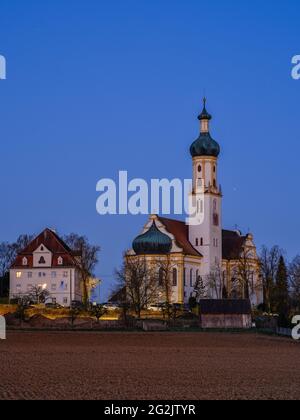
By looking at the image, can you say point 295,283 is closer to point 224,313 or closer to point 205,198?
point 224,313

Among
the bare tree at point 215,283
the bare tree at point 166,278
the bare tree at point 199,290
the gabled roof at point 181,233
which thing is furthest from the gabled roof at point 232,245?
the bare tree at point 166,278

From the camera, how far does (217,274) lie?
142 meters

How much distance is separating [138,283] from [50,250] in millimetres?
20321

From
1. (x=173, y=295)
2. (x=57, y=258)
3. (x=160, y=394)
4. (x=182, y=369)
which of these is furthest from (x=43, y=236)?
(x=160, y=394)

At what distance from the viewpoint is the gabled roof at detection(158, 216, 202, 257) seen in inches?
5618

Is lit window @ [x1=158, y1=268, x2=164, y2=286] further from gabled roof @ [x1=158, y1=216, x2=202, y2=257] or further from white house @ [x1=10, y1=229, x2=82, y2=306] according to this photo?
white house @ [x1=10, y1=229, x2=82, y2=306]

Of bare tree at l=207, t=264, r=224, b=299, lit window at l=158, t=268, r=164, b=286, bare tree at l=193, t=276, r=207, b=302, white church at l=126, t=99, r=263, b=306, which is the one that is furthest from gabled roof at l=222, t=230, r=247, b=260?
lit window at l=158, t=268, r=164, b=286

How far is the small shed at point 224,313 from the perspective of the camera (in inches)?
4198

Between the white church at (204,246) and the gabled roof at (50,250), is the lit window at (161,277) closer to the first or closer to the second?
the white church at (204,246)

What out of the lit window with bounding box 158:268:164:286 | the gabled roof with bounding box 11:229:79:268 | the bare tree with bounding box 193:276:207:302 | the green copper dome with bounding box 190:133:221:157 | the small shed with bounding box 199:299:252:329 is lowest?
the small shed with bounding box 199:299:252:329

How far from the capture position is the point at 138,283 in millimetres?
120438

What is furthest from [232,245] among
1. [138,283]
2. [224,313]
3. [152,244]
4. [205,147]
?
[224,313]

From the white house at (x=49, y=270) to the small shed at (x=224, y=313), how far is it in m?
31.9
